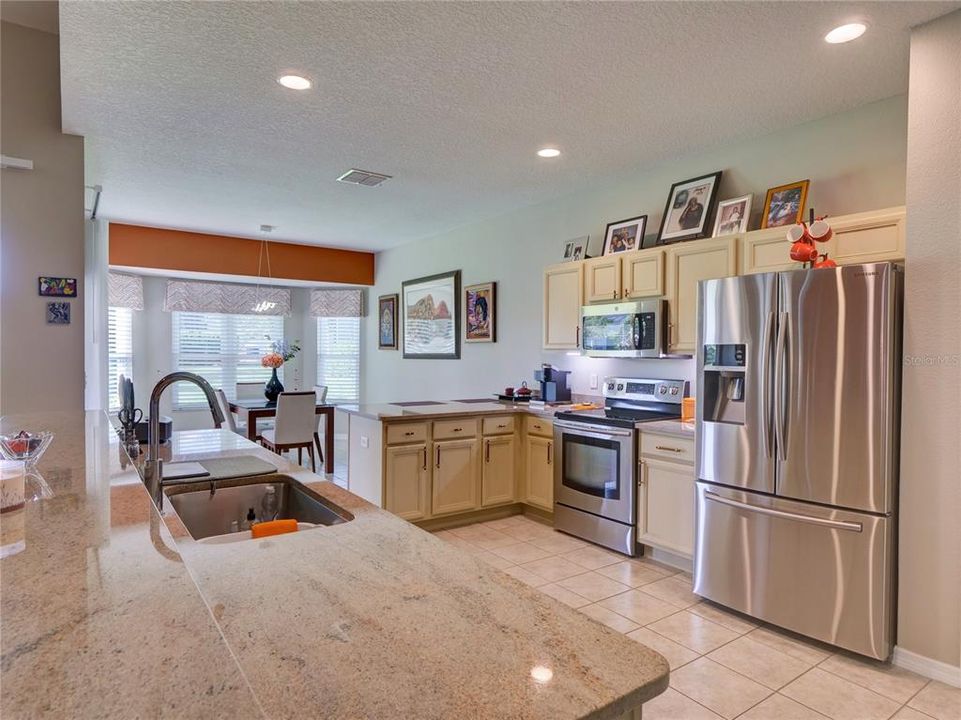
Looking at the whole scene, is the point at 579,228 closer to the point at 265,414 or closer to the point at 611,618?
the point at 611,618

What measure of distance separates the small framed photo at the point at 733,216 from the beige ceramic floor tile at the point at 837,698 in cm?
223

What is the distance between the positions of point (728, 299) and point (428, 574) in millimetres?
2330

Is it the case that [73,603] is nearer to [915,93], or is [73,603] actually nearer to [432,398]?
[915,93]

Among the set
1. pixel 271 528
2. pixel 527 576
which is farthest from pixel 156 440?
pixel 527 576

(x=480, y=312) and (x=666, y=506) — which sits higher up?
(x=480, y=312)

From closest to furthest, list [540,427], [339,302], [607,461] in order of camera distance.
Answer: [607,461] < [540,427] < [339,302]

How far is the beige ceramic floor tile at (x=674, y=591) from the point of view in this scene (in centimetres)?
298

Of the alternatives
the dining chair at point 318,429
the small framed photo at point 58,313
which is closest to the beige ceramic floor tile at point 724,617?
the dining chair at point 318,429

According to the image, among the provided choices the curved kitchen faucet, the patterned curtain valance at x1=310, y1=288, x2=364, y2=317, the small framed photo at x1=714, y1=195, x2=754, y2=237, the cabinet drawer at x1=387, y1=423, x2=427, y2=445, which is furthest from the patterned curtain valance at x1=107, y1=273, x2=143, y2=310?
the small framed photo at x1=714, y1=195, x2=754, y2=237

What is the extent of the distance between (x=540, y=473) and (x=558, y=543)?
57 centimetres

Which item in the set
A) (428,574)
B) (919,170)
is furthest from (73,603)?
(919,170)

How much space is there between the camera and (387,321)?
7242 mm

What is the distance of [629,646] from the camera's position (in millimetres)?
813

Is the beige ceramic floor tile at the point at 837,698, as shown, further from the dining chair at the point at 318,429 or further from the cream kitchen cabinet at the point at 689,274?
the dining chair at the point at 318,429
